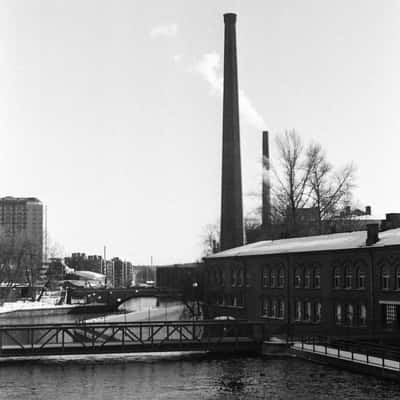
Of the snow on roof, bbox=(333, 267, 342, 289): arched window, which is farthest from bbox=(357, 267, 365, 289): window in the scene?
bbox=(333, 267, 342, 289): arched window

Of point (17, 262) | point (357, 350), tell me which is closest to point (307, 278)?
point (357, 350)

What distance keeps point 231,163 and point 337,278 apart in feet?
119

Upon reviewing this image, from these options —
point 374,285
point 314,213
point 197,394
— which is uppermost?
point 314,213

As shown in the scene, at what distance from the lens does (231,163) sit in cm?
8806

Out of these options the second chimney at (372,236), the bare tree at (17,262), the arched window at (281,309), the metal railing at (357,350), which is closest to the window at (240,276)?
the arched window at (281,309)

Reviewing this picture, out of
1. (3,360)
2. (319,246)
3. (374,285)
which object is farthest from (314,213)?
(3,360)

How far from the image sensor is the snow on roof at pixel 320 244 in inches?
2003

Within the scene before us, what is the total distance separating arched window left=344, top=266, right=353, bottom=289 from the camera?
52.1 m

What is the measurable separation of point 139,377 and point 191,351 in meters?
Result: 8.78

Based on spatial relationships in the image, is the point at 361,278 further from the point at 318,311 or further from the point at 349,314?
the point at 318,311

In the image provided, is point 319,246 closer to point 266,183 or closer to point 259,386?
point 259,386

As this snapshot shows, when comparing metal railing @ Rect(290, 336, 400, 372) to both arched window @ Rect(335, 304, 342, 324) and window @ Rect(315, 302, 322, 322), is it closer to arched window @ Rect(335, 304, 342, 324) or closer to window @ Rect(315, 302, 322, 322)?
arched window @ Rect(335, 304, 342, 324)

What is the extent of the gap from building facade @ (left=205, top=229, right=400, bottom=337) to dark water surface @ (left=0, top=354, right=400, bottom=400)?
23.7ft

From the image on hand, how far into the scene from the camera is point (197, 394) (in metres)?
36.4
